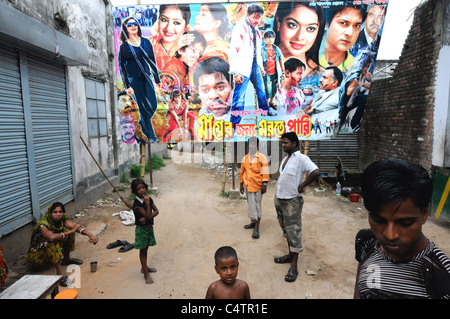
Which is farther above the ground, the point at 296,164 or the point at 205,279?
the point at 296,164

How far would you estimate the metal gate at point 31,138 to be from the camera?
4.16m

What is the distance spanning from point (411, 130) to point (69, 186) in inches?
316

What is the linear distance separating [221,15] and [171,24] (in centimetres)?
116

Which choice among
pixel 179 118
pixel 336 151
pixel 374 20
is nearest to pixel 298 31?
pixel 374 20

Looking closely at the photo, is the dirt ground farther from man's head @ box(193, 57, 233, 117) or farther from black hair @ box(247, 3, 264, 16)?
black hair @ box(247, 3, 264, 16)

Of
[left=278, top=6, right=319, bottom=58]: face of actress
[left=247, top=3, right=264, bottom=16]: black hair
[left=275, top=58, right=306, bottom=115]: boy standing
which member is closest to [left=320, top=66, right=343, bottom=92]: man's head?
[left=275, top=58, right=306, bottom=115]: boy standing

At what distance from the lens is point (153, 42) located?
634 centimetres

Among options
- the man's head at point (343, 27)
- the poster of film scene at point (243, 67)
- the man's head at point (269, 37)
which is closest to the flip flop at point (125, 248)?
the poster of film scene at point (243, 67)

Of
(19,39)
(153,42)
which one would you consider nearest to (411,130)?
(153,42)

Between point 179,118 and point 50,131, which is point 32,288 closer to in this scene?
point 50,131

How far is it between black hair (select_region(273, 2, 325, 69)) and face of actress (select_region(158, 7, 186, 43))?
215cm

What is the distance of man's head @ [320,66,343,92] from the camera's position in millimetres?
6590

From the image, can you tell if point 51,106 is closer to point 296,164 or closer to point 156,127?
point 156,127

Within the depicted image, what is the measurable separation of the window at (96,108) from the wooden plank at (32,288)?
5014mm
